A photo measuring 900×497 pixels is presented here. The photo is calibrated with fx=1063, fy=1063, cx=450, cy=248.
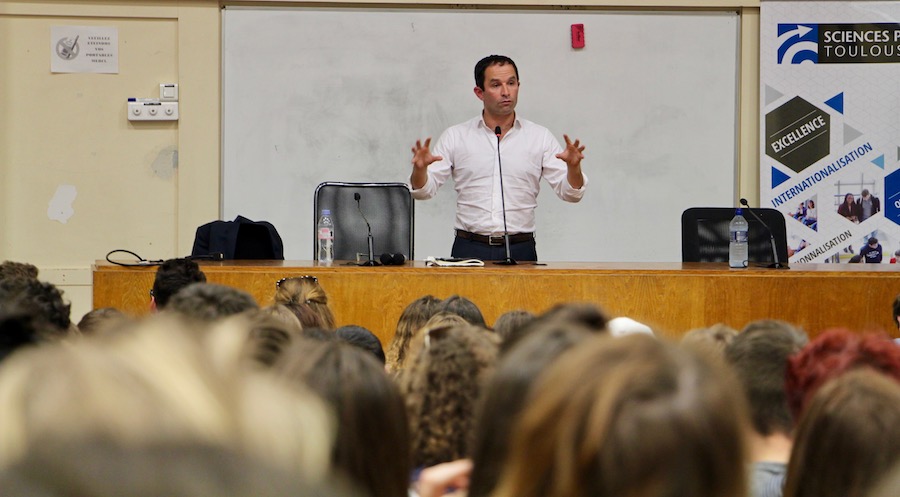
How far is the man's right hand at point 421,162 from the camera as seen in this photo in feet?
16.3

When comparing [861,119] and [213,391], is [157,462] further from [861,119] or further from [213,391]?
[861,119]

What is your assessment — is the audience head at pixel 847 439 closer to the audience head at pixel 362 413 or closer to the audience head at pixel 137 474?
the audience head at pixel 362 413

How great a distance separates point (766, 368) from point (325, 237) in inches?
135

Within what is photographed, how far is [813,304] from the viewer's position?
4.43 metres

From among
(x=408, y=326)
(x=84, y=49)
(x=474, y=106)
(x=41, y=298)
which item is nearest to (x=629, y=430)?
(x=41, y=298)

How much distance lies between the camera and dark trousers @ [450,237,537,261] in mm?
5430

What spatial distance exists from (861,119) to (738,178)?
0.83 meters

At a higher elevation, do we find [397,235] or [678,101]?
[678,101]

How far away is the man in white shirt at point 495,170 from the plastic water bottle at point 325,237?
462 mm

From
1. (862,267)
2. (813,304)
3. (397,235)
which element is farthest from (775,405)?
(397,235)

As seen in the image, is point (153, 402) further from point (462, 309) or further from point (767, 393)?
point (462, 309)

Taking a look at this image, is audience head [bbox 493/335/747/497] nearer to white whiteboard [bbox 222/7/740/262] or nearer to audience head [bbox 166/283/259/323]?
audience head [bbox 166/283/259/323]

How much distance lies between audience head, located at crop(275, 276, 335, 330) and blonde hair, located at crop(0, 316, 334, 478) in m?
2.46

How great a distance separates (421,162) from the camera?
5.00 m
